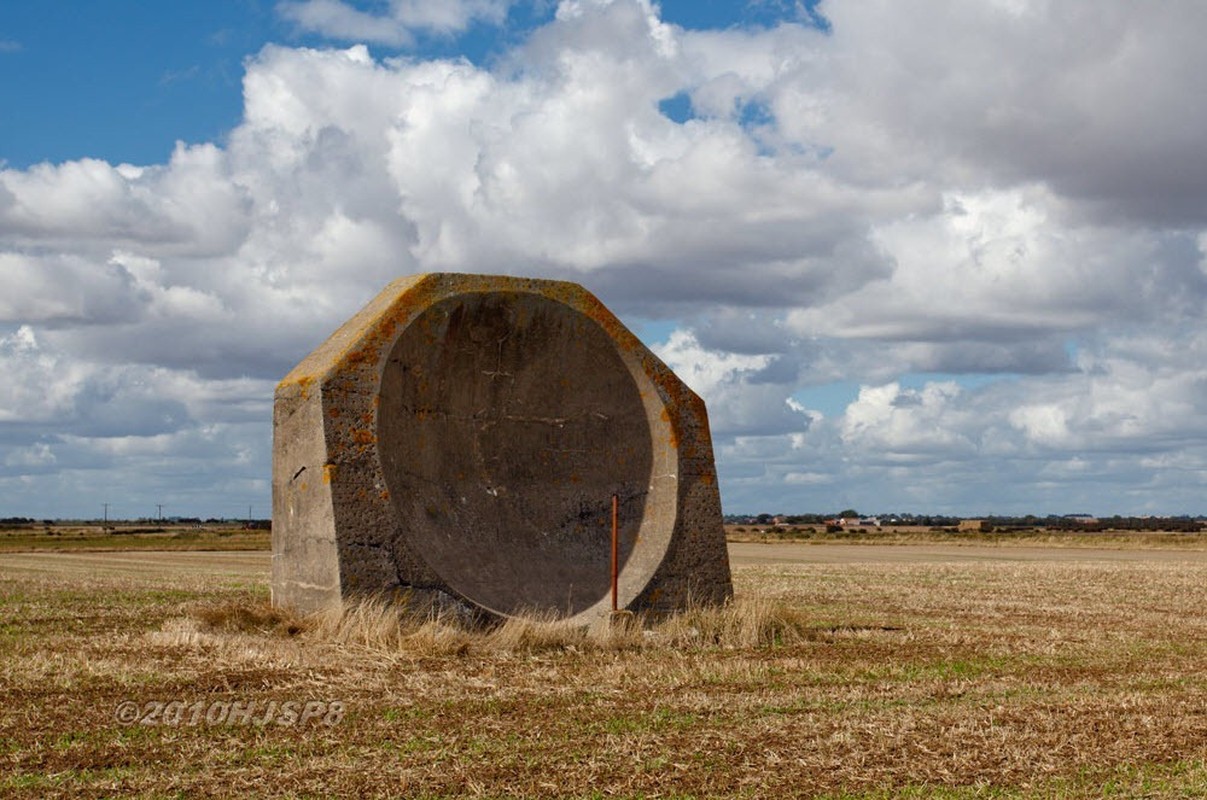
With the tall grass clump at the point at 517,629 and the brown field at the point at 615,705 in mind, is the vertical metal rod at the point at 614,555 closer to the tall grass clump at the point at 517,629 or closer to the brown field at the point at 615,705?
the tall grass clump at the point at 517,629

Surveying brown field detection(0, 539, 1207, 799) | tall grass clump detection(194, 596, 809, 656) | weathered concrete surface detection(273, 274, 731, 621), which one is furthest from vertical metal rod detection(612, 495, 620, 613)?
brown field detection(0, 539, 1207, 799)

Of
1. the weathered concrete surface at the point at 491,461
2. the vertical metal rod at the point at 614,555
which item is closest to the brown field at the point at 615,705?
the vertical metal rod at the point at 614,555

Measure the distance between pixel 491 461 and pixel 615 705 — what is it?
6.30 metres

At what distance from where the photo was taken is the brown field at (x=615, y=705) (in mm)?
8156

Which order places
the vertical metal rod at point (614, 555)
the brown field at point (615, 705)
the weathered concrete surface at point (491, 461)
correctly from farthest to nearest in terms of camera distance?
1. the vertical metal rod at point (614, 555)
2. the weathered concrete surface at point (491, 461)
3. the brown field at point (615, 705)

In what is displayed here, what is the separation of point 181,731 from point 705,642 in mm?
7068

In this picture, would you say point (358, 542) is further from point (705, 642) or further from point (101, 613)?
point (101, 613)

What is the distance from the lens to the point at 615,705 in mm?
10789

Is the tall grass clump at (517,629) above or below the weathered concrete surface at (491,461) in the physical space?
below

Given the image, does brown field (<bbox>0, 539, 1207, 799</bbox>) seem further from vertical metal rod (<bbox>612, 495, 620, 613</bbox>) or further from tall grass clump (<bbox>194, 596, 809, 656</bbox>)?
vertical metal rod (<bbox>612, 495, 620, 613</bbox>)

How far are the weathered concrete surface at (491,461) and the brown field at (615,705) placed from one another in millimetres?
712

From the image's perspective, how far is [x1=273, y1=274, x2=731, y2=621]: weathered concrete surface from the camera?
1495 cm

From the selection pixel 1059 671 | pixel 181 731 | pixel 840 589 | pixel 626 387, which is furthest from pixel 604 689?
pixel 840 589

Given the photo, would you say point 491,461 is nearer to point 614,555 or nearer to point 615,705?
point 614,555
